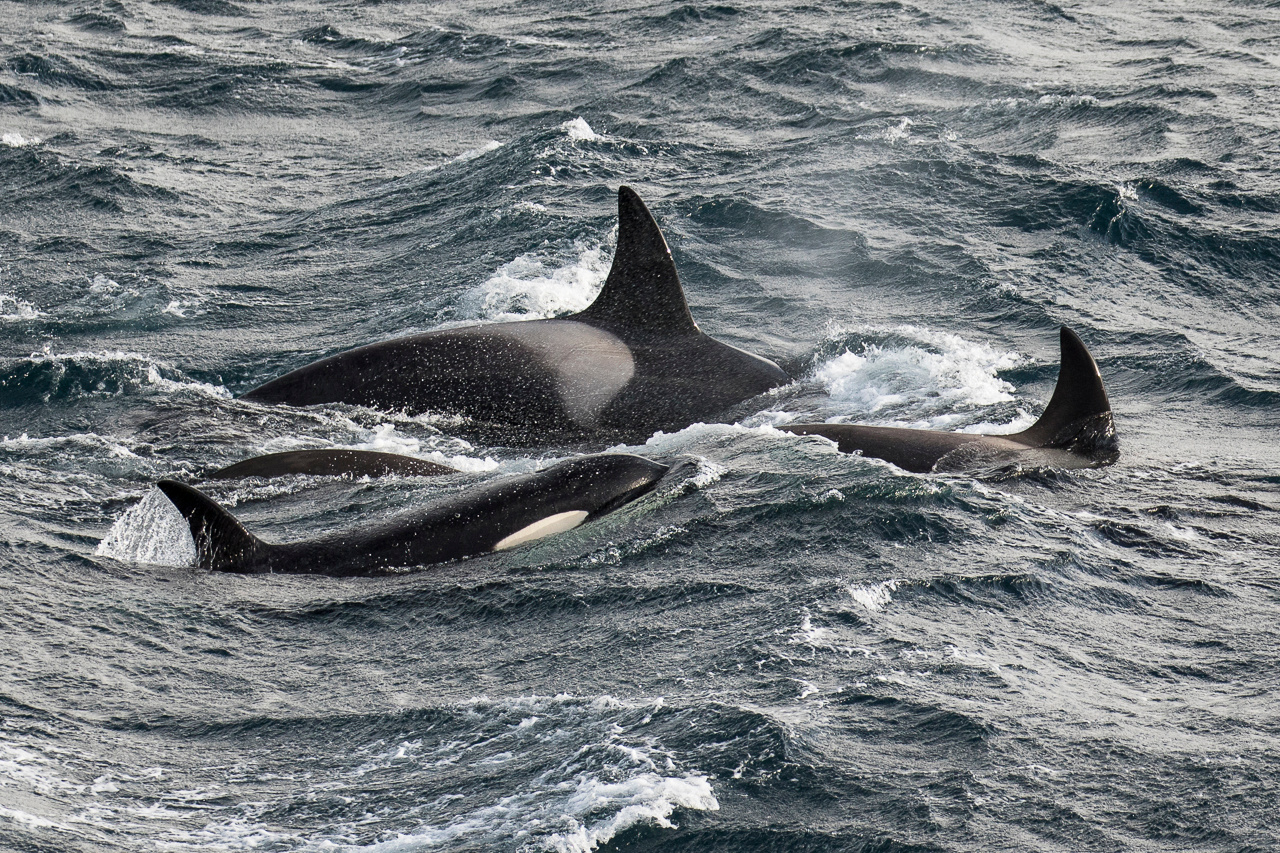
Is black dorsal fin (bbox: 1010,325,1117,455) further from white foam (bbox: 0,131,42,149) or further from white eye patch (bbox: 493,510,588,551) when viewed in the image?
white foam (bbox: 0,131,42,149)

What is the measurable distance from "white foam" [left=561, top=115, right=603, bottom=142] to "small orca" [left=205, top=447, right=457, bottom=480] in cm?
1250

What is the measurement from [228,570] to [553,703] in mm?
3087

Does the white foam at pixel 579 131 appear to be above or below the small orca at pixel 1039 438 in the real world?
above

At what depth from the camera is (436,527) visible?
10.5 meters

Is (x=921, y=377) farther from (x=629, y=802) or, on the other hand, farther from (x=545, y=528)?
(x=629, y=802)

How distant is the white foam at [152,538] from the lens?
34.3 ft

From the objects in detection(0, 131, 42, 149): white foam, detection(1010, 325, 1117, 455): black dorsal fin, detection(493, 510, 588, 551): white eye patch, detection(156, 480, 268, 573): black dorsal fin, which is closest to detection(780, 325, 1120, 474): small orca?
detection(1010, 325, 1117, 455): black dorsal fin

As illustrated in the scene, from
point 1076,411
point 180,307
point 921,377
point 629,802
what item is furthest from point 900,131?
point 629,802

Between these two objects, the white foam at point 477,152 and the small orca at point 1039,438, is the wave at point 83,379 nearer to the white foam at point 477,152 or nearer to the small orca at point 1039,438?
the small orca at point 1039,438

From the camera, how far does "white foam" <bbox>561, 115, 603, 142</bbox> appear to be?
2442 centimetres

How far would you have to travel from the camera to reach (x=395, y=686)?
8.77m

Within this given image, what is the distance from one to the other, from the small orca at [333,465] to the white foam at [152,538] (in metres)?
1.55

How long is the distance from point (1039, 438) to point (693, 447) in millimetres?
2998

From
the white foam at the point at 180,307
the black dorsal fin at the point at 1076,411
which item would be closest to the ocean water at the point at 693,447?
the white foam at the point at 180,307
